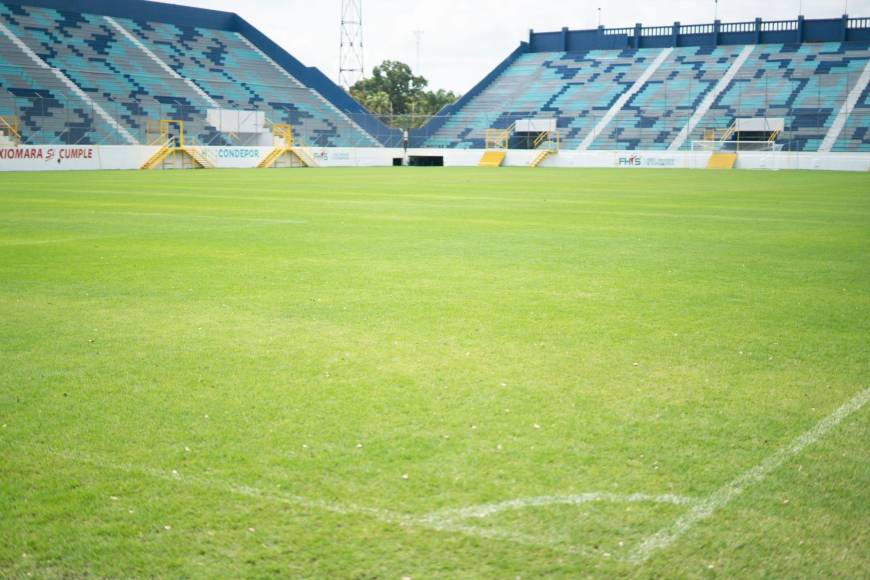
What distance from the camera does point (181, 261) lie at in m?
11.1

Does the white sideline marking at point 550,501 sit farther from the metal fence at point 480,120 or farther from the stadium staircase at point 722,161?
the stadium staircase at point 722,161

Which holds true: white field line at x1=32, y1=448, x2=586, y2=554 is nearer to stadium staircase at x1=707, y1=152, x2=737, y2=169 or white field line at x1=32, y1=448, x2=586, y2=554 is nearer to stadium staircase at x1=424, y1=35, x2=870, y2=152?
→ stadium staircase at x1=707, y1=152, x2=737, y2=169

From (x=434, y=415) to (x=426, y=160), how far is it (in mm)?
53790

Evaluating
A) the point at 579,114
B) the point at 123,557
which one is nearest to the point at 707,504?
the point at 123,557

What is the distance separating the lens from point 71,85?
48.0m

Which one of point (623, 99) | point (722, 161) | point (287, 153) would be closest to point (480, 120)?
point (623, 99)

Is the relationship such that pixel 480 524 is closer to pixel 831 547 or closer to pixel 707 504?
pixel 707 504

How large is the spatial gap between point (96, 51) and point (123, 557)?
54.8 metres

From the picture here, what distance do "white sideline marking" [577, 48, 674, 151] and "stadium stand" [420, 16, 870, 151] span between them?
83mm

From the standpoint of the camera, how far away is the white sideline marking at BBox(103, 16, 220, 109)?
181 ft

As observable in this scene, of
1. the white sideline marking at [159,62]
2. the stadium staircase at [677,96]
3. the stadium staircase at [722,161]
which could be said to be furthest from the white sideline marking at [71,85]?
the stadium staircase at [722,161]

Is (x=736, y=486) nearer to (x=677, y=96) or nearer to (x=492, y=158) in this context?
Answer: (x=492, y=158)

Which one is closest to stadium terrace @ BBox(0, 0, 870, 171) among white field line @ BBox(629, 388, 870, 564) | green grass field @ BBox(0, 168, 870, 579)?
green grass field @ BBox(0, 168, 870, 579)

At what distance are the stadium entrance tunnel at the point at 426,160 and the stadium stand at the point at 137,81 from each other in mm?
2493
